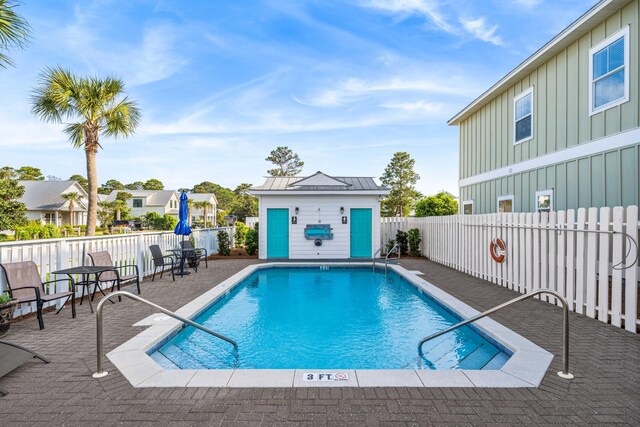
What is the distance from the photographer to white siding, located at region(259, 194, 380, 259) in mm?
12609

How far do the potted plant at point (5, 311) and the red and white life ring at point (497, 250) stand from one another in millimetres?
8298

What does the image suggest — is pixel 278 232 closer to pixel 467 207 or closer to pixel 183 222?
pixel 183 222

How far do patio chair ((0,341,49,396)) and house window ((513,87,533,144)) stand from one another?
1131 cm

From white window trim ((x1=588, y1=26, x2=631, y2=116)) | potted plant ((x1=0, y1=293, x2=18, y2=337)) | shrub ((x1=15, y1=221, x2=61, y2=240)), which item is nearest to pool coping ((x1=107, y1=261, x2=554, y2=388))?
potted plant ((x1=0, y1=293, x2=18, y2=337))

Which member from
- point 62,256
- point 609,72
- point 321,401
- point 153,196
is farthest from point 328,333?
point 153,196

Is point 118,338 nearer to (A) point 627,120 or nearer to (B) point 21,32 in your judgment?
(B) point 21,32

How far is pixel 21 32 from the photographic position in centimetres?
467

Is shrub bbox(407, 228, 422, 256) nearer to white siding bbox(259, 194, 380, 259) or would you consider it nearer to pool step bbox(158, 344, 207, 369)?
white siding bbox(259, 194, 380, 259)

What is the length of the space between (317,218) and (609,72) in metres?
9.01

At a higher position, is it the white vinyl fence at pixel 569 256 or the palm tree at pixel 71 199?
the palm tree at pixel 71 199

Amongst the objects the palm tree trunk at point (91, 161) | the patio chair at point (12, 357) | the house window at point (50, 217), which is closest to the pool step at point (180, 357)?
the patio chair at point (12, 357)

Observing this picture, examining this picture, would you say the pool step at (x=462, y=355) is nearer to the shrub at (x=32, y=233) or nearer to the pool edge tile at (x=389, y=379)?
Answer: the pool edge tile at (x=389, y=379)

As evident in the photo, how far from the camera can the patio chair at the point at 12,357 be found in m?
2.89

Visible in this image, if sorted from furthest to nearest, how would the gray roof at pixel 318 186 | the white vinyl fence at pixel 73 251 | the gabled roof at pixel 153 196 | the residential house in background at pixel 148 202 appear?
the gabled roof at pixel 153 196
the residential house in background at pixel 148 202
the gray roof at pixel 318 186
the white vinyl fence at pixel 73 251
